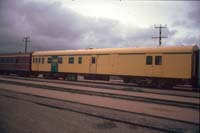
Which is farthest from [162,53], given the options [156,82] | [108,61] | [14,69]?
[14,69]

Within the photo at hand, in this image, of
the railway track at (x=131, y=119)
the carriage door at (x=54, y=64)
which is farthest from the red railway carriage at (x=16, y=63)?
the railway track at (x=131, y=119)

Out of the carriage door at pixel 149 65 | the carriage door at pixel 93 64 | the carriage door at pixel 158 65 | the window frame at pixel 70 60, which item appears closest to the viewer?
the carriage door at pixel 158 65

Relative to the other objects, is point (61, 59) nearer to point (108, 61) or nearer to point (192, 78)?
point (108, 61)

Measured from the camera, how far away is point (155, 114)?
7.61m

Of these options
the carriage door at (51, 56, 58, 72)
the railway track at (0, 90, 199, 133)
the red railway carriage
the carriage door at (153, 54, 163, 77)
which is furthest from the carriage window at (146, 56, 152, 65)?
the red railway carriage

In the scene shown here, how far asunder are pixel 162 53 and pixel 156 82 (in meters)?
2.31

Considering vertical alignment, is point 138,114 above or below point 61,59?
below

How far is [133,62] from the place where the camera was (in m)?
16.6

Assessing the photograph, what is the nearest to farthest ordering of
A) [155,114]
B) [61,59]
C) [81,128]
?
[81,128]
[155,114]
[61,59]

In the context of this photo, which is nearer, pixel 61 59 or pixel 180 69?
pixel 180 69

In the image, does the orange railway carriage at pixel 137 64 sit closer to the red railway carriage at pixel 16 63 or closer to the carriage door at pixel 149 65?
the carriage door at pixel 149 65

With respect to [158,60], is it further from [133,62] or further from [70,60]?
[70,60]

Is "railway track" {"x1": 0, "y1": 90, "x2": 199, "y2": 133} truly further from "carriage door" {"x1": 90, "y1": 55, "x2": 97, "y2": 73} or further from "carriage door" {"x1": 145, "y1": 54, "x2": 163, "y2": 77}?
"carriage door" {"x1": 90, "y1": 55, "x2": 97, "y2": 73}

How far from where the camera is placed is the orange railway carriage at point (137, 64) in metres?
14.3
